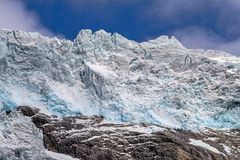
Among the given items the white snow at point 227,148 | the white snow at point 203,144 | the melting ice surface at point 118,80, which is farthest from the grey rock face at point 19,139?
the white snow at point 227,148

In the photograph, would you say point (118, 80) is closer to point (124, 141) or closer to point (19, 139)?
point (124, 141)

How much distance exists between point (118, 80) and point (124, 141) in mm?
33011

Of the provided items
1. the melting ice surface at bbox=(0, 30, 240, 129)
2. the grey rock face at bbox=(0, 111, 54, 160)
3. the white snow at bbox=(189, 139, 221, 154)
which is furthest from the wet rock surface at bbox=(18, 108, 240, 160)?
the melting ice surface at bbox=(0, 30, 240, 129)

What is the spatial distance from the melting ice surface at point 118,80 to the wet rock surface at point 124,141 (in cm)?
532

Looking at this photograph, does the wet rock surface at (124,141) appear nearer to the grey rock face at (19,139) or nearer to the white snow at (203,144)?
the white snow at (203,144)

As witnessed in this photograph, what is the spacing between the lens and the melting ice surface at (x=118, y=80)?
162 m

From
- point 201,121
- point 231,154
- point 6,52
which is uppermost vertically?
point 6,52

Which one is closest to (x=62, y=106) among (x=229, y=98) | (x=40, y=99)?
(x=40, y=99)

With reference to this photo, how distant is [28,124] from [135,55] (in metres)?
49.2

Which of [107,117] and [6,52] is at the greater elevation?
[6,52]

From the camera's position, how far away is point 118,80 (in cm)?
17900

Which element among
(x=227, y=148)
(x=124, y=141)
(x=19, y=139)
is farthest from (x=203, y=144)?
(x=19, y=139)

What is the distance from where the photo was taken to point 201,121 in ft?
553

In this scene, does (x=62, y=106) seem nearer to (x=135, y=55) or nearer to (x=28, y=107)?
(x=28, y=107)
